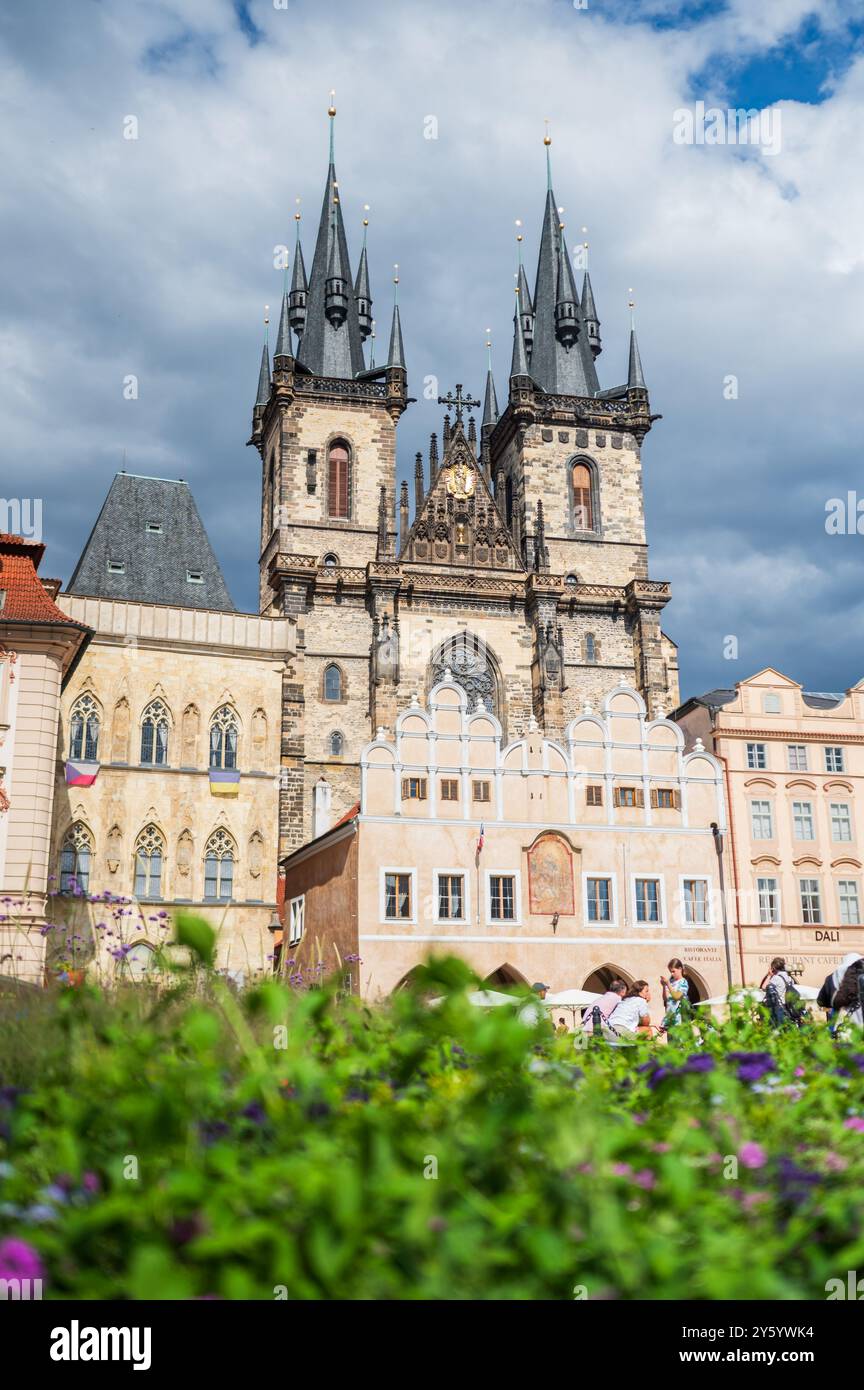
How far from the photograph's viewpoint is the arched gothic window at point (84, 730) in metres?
33.4

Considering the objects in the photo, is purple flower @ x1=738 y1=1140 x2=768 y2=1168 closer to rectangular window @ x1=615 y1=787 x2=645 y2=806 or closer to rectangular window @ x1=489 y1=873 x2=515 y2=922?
rectangular window @ x1=489 y1=873 x2=515 y2=922

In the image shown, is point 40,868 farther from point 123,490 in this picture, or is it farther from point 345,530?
point 345,530

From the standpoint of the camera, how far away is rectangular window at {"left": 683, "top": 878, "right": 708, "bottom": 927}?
31438 mm

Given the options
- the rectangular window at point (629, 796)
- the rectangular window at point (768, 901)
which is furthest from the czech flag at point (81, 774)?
the rectangular window at point (768, 901)

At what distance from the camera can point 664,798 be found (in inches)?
1265

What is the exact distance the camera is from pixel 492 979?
30.1 meters

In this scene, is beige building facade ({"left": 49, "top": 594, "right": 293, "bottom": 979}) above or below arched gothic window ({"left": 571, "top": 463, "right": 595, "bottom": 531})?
below

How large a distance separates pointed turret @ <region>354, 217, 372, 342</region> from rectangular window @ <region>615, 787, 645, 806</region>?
3131cm

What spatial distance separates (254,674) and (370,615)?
425 inches

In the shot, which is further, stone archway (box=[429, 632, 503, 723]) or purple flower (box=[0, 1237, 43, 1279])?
stone archway (box=[429, 632, 503, 723])

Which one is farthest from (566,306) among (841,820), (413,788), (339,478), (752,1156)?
(752,1156)

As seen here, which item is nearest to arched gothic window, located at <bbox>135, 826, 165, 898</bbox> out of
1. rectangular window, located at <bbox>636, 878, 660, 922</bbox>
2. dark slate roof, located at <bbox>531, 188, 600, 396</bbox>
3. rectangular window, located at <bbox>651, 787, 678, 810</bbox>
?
rectangular window, located at <bbox>636, 878, 660, 922</bbox>

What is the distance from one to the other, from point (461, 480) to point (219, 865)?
23882 millimetres
